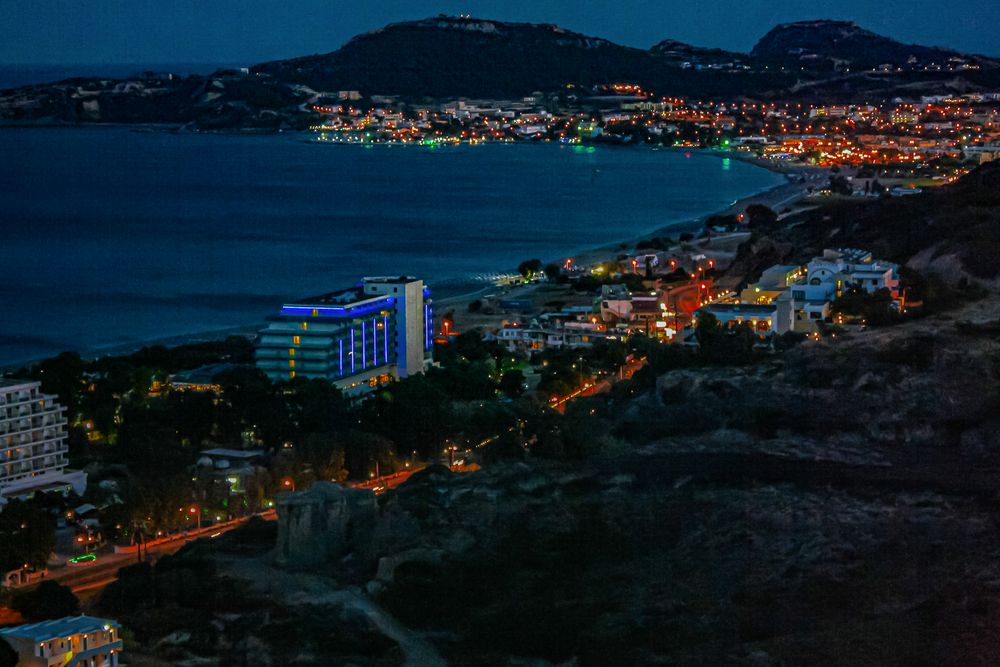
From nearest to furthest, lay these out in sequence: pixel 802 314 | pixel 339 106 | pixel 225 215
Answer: pixel 802 314 → pixel 225 215 → pixel 339 106

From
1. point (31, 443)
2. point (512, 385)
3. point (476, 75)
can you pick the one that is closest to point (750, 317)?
point (512, 385)

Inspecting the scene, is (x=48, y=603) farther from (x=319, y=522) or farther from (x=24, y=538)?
(x=319, y=522)

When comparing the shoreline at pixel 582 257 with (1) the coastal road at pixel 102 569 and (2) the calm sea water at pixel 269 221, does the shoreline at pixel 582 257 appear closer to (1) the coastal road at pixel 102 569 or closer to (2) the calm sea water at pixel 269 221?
(2) the calm sea water at pixel 269 221

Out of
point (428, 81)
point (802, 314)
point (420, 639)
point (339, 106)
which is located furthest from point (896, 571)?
point (428, 81)

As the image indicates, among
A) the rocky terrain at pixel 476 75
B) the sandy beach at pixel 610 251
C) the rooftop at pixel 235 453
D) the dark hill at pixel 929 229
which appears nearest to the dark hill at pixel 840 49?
the rocky terrain at pixel 476 75

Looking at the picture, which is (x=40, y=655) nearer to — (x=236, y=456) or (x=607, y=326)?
(x=236, y=456)

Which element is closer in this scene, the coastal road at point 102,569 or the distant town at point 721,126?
the coastal road at point 102,569

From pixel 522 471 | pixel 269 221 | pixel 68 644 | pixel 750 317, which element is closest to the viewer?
pixel 68 644
